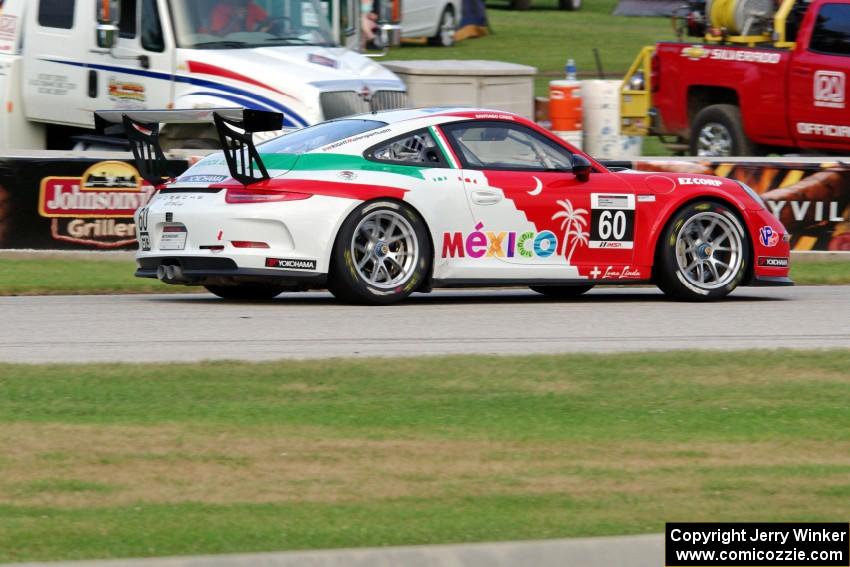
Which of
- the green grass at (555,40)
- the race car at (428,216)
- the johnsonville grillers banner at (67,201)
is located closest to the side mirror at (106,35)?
the johnsonville grillers banner at (67,201)

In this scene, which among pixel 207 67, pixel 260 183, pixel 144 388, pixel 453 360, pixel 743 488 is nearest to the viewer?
pixel 743 488

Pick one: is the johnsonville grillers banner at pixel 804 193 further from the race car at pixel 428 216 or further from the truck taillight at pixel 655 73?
the truck taillight at pixel 655 73

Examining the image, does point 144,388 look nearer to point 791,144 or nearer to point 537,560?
point 537,560

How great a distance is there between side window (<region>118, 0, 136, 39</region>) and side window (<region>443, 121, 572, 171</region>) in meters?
5.99

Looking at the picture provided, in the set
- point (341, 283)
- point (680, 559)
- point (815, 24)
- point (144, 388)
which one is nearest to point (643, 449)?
point (680, 559)

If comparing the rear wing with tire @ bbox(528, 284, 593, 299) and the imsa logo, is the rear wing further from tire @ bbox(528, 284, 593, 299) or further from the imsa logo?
the imsa logo

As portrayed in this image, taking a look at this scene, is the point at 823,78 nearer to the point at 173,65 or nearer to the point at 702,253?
the point at 702,253

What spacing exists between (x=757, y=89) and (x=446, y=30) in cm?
1907

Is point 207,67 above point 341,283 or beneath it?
above

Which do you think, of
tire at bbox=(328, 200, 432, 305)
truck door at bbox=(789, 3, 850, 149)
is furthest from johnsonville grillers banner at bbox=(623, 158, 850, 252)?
tire at bbox=(328, 200, 432, 305)

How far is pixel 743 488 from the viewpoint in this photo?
19.3ft

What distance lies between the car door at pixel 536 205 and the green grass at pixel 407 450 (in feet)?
7.92

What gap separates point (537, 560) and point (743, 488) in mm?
1374

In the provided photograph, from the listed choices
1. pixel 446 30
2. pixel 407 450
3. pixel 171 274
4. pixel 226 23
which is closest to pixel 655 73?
pixel 226 23
